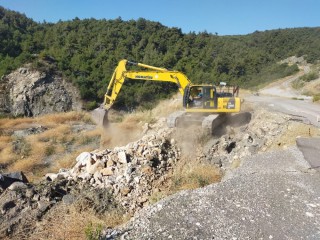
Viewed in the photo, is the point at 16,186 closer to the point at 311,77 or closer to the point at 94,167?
the point at 94,167

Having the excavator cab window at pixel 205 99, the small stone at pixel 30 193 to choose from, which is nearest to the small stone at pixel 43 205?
the small stone at pixel 30 193

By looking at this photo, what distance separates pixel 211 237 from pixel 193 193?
1443 mm

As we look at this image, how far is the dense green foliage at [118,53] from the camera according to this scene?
3225 centimetres

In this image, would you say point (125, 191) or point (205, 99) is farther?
point (205, 99)

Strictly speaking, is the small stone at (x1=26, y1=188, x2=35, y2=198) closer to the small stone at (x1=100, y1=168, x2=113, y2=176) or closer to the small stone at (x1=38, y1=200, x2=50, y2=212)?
the small stone at (x1=38, y1=200, x2=50, y2=212)

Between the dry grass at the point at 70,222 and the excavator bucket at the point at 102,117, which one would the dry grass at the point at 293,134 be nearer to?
the dry grass at the point at 70,222

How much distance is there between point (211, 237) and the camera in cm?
520

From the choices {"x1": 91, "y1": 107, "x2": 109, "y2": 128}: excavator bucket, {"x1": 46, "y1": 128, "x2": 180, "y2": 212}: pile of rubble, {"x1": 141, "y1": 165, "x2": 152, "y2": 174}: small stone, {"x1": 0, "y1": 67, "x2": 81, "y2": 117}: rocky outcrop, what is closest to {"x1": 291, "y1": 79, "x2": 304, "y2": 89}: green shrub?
{"x1": 0, "y1": 67, "x2": 81, "y2": 117}: rocky outcrop

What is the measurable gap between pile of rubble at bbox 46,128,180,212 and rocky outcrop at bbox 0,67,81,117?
764 inches

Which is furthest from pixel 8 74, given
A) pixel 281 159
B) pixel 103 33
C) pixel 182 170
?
pixel 281 159

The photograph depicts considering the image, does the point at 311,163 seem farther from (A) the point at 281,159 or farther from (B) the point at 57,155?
(B) the point at 57,155

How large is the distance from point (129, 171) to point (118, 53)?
31159 millimetres

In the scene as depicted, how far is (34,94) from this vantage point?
29219 mm

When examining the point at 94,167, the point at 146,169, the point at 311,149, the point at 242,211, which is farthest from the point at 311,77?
the point at 242,211
